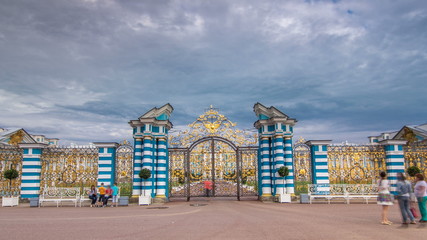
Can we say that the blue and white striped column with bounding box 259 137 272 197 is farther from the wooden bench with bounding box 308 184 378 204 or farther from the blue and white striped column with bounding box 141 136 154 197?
the blue and white striped column with bounding box 141 136 154 197

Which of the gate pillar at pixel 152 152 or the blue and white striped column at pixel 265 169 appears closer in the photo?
the gate pillar at pixel 152 152

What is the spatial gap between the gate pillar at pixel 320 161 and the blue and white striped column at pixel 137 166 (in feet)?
34.2

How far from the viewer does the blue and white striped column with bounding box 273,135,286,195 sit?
19.1 m

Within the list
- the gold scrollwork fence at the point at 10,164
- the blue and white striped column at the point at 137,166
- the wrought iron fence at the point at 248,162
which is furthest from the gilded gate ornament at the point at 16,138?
the wrought iron fence at the point at 248,162

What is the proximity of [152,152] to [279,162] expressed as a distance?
25.1 ft

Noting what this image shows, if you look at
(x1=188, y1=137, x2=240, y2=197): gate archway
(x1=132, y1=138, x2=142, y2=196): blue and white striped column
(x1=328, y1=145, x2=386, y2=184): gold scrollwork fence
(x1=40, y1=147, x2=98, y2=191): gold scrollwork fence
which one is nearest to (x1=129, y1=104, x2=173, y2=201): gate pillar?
(x1=132, y1=138, x2=142, y2=196): blue and white striped column

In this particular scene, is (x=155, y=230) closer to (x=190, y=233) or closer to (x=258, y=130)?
(x=190, y=233)

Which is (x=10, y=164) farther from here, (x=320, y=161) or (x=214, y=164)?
(x=320, y=161)

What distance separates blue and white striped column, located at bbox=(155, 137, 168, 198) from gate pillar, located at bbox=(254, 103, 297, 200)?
5.94 m

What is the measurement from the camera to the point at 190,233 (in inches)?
333

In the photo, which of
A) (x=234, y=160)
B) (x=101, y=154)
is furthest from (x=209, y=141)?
(x=101, y=154)

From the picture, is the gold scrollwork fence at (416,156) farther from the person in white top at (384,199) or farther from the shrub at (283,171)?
the person in white top at (384,199)

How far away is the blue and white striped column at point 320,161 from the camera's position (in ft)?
63.8

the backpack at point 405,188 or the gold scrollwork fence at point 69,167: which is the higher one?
the gold scrollwork fence at point 69,167
